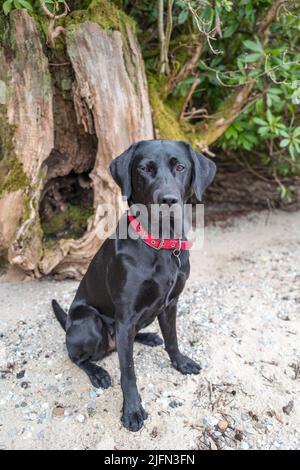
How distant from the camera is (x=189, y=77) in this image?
4375 millimetres

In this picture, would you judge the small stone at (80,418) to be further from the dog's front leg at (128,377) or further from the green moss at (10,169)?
the green moss at (10,169)

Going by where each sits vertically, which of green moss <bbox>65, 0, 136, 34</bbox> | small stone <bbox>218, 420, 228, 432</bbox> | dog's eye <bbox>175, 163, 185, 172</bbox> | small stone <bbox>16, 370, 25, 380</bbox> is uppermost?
green moss <bbox>65, 0, 136, 34</bbox>

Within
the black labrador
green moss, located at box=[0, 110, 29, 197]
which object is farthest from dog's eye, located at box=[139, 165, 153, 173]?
green moss, located at box=[0, 110, 29, 197]

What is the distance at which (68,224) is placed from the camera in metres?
4.09

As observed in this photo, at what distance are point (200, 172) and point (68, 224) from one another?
1.93 metres

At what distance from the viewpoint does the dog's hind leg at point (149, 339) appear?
314 cm

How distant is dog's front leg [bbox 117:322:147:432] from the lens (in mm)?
2406

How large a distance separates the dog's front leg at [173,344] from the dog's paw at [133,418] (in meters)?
0.50

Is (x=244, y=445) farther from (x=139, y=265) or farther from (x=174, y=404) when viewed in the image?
(x=139, y=265)

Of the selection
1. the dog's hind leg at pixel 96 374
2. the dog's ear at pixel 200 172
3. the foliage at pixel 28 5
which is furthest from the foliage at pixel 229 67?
the dog's hind leg at pixel 96 374

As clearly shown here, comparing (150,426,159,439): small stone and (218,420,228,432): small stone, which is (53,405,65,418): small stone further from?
(218,420,228,432): small stone

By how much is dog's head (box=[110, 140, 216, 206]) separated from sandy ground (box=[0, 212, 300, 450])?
4.00 ft

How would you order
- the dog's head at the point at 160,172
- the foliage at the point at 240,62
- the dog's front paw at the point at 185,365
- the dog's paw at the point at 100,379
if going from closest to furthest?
1. the dog's head at the point at 160,172
2. the dog's paw at the point at 100,379
3. the dog's front paw at the point at 185,365
4. the foliage at the point at 240,62

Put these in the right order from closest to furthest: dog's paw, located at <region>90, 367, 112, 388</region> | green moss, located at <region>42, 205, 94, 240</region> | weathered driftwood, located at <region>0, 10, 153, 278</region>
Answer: dog's paw, located at <region>90, 367, 112, 388</region>
weathered driftwood, located at <region>0, 10, 153, 278</region>
green moss, located at <region>42, 205, 94, 240</region>
